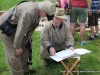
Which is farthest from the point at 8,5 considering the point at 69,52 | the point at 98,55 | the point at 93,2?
the point at 69,52

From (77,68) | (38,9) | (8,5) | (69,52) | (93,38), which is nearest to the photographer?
(38,9)

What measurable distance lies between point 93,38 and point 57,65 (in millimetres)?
2128

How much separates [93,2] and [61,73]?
2.79 metres

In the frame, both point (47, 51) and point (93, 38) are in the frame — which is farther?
point (93, 38)

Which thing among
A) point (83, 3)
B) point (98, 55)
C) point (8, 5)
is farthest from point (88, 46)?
point (8, 5)

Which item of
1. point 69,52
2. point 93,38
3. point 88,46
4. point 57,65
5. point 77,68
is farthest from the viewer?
point 93,38

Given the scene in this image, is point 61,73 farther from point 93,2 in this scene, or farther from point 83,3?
point 93,2

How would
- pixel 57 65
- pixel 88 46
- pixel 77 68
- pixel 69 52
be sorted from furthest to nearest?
pixel 88 46, pixel 57 65, pixel 77 68, pixel 69 52

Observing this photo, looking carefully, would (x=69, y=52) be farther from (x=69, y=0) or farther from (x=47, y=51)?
(x=69, y=0)

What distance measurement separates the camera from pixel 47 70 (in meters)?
5.40

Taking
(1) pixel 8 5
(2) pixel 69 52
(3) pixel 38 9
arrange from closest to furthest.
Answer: (3) pixel 38 9 → (2) pixel 69 52 → (1) pixel 8 5

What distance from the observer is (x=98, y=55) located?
6.12 m

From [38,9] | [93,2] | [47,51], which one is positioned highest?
[38,9]

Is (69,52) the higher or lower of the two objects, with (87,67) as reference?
higher
